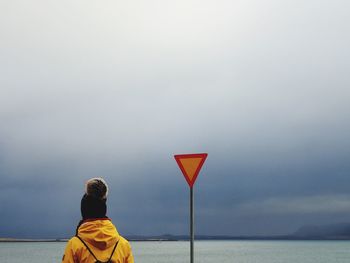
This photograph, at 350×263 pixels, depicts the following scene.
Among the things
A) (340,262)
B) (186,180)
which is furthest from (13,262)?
(186,180)

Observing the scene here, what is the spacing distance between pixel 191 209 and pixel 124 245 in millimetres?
4574

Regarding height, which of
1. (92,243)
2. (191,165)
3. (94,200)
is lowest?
(92,243)

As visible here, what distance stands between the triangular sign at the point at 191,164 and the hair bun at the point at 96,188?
4838 millimetres

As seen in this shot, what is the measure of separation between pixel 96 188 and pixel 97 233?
38 cm

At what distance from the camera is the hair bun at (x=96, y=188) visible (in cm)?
483

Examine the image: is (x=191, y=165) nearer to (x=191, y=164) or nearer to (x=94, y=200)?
(x=191, y=164)

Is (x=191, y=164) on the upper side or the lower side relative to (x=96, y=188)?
upper

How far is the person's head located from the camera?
189 inches

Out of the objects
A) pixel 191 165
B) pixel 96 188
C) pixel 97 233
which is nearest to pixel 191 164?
pixel 191 165

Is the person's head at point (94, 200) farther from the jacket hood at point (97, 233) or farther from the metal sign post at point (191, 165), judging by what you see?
the metal sign post at point (191, 165)

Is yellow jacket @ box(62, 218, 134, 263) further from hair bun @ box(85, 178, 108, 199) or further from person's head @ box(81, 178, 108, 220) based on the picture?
hair bun @ box(85, 178, 108, 199)

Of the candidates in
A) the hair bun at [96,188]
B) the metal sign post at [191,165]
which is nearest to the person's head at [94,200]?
the hair bun at [96,188]

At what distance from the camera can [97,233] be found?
4715mm

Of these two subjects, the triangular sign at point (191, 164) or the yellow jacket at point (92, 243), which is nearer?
the yellow jacket at point (92, 243)
